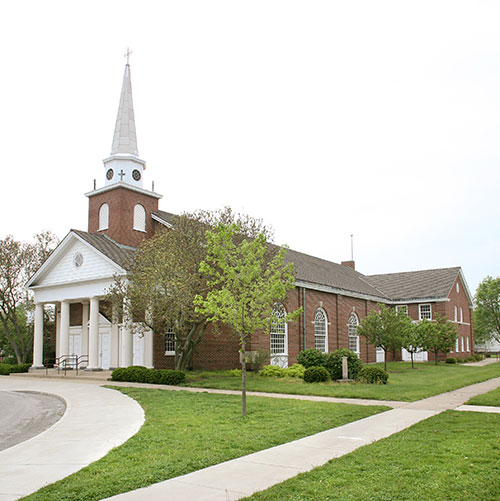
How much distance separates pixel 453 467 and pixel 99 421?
8.15m

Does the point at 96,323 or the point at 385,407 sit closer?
the point at 385,407

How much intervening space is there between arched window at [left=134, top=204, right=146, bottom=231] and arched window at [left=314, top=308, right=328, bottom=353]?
12.8 meters

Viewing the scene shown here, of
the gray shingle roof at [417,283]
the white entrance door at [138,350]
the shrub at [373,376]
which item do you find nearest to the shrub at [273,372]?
the shrub at [373,376]

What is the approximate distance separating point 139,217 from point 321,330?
14278 mm

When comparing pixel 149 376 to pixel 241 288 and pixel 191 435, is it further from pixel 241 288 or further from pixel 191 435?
pixel 191 435

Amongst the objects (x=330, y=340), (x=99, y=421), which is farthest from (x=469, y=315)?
(x=99, y=421)

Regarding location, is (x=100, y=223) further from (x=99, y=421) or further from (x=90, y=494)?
(x=90, y=494)

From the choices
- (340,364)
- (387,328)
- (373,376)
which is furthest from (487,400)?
(387,328)

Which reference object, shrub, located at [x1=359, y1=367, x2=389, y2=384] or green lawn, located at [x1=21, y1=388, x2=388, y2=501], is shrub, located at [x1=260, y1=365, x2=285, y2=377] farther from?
green lawn, located at [x1=21, y1=388, x2=388, y2=501]

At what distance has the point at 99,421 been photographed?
12398 mm

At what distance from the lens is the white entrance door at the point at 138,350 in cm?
Answer: 2889

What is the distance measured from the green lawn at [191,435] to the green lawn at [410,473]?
1738mm

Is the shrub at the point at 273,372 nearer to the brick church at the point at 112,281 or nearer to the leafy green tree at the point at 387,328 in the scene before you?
the brick church at the point at 112,281

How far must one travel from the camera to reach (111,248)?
29.3 meters
